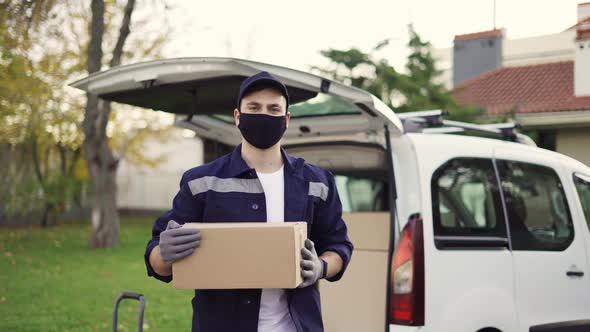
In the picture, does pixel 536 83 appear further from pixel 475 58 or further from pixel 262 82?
pixel 262 82

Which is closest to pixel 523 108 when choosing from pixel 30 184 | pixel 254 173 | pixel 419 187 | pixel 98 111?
pixel 98 111

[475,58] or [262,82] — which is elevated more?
[475,58]

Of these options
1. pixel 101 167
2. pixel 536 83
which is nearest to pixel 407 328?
pixel 101 167

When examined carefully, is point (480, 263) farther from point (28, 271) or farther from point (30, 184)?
point (30, 184)

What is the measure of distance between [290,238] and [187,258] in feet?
1.27

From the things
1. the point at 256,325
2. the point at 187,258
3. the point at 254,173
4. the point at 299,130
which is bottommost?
the point at 256,325

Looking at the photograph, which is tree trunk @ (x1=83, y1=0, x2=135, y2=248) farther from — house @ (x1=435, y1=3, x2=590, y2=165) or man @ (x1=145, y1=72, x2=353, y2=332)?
man @ (x1=145, y1=72, x2=353, y2=332)

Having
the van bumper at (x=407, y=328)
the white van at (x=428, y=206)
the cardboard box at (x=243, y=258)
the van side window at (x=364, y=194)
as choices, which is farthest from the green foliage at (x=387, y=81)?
the cardboard box at (x=243, y=258)

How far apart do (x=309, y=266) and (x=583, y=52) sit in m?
9.17

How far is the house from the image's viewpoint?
12047 millimetres

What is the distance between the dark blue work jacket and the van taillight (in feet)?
3.97

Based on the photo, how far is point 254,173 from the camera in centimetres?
258

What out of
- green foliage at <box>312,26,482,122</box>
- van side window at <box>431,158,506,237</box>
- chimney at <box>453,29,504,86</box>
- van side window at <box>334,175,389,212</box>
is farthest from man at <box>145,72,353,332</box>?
chimney at <box>453,29,504,86</box>

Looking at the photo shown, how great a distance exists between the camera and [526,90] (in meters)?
15.4
